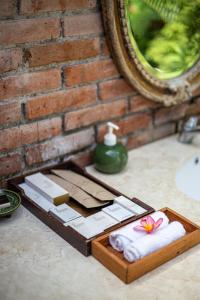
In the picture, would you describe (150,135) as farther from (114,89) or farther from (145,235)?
(145,235)

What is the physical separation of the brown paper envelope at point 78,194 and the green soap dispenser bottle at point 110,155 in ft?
0.52

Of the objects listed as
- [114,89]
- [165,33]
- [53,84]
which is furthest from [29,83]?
[165,33]

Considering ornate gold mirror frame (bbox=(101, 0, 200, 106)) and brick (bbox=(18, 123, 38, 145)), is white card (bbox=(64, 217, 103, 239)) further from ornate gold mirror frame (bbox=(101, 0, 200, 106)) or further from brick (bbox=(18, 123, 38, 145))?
ornate gold mirror frame (bbox=(101, 0, 200, 106))

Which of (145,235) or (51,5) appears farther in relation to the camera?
(51,5)

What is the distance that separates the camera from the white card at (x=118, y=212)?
1.15m

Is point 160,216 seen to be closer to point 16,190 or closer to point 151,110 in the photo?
point 16,190

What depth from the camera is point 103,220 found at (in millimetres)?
1143

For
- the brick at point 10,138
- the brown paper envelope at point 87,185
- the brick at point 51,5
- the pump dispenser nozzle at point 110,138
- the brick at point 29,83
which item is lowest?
the brown paper envelope at point 87,185

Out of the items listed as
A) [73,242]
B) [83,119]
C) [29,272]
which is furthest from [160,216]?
[83,119]

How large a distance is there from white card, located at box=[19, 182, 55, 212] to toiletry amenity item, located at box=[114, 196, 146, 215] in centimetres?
18

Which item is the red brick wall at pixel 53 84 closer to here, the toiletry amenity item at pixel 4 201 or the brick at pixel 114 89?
the brick at pixel 114 89

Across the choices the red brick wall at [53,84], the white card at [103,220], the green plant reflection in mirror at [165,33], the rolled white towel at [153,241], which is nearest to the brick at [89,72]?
the red brick wall at [53,84]

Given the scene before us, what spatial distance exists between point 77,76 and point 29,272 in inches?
24.5

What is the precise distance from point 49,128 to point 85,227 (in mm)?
390
